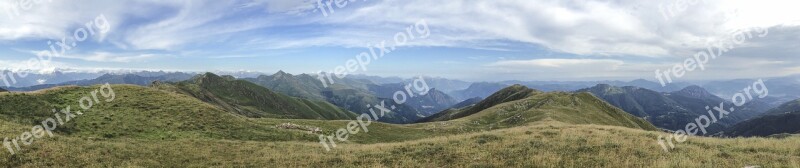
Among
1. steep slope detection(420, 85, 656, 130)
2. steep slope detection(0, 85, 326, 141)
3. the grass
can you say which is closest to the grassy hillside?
the grass

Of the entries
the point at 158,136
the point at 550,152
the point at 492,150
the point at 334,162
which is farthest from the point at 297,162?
the point at 158,136

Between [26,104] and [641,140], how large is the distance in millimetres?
59600

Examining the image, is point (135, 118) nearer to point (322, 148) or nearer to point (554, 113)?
point (322, 148)

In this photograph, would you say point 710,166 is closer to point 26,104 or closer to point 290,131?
point 290,131

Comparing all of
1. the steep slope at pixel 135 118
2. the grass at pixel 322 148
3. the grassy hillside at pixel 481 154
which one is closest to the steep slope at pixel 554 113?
the grass at pixel 322 148

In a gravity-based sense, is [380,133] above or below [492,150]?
below

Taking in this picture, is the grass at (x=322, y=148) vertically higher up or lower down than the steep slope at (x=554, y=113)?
higher up

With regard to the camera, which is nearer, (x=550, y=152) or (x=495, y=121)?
(x=550, y=152)

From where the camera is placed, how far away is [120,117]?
48.0m

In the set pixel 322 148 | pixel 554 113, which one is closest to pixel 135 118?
pixel 322 148

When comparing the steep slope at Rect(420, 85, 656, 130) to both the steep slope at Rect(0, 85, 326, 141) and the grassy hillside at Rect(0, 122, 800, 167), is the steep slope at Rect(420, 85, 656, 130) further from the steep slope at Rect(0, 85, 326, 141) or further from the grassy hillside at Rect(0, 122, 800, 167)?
the grassy hillside at Rect(0, 122, 800, 167)

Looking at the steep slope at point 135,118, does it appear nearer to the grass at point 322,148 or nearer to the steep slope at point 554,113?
the grass at point 322,148

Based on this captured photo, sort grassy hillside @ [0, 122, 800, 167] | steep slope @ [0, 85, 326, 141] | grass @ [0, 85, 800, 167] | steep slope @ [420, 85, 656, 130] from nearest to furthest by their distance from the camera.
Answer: grassy hillside @ [0, 122, 800, 167], grass @ [0, 85, 800, 167], steep slope @ [0, 85, 326, 141], steep slope @ [420, 85, 656, 130]

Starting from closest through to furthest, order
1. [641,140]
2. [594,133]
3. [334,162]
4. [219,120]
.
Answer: [334,162], [641,140], [594,133], [219,120]
